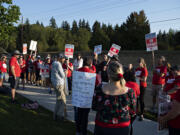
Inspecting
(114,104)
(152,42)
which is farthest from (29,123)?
(152,42)

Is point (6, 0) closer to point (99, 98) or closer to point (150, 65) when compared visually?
point (99, 98)

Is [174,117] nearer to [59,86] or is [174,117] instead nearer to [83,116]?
[83,116]

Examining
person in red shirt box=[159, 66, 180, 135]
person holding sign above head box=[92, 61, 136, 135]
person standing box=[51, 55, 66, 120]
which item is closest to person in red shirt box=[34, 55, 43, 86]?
person standing box=[51, 55, 66, 120]

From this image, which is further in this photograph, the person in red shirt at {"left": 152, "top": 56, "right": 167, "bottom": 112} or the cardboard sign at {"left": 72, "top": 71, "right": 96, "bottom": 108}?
the person in red shirt at {"left": 152, "top": 56, "right": 167, "bottom": 112}

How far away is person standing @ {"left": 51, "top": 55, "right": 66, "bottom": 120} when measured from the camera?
5.55 m

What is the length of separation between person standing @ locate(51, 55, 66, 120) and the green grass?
0.98ft

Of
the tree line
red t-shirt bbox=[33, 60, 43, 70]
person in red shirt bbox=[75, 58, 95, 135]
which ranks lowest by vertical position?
person in red shirt bbox=[75, 58, 95, 135]

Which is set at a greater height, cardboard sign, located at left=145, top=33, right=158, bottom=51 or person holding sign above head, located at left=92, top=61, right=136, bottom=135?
cardboard sign, located at left=145, top=33, right=158, bottom=51

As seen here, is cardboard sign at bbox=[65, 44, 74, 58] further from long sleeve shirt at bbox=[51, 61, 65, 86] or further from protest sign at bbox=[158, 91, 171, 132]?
protest sign at bbox=[158, 91, 171, 132]

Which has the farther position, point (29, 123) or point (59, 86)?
point (59, 86)

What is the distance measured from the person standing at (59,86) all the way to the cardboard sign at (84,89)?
135 cm

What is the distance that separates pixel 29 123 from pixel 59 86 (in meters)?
1.30

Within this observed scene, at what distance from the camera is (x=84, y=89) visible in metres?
4.18

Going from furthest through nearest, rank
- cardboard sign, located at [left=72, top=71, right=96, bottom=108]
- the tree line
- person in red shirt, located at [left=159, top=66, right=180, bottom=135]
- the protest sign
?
1. the tree line
2. cardboard sign, located at [left=72, top=71, right=96, bottom=108]
3. the protest sign
4. person in red shirt, located at [left=159, top=66, right=180, bottom=135]
